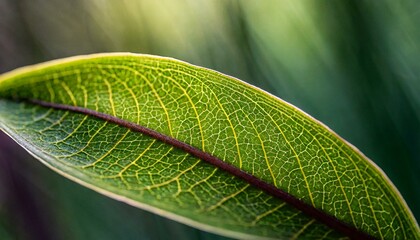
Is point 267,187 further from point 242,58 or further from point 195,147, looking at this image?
point 242,58

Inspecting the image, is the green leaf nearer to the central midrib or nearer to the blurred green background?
the central midrib

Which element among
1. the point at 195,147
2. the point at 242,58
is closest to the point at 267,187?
the point at 195,147

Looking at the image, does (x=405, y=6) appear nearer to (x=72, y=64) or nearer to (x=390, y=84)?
(x=390, y=84)

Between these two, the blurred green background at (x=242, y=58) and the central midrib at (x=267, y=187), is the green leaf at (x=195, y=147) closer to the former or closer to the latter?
the central midrib at (x=267, y=187)

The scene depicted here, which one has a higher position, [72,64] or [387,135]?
[387,135]

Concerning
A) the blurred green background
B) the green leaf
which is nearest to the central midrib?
the green leaf

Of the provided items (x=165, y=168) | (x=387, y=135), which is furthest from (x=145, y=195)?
(x=387, y=135)
